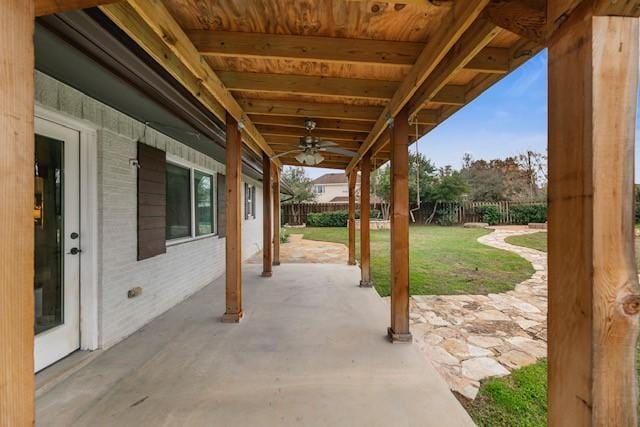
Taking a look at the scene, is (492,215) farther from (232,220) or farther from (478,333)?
(232,220)

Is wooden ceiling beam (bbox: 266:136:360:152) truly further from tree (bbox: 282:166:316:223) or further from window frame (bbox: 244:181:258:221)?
tree (bbox: 282:166:316:223)

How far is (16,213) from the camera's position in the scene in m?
0.70

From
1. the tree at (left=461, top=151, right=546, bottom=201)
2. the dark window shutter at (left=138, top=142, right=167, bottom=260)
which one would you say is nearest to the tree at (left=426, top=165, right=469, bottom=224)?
the tree at (left=461, top=151, right=546, bottom=201)

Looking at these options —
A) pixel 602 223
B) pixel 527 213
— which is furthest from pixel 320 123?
pixel 527 213

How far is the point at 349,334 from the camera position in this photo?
9.91 feet

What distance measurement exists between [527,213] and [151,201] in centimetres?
2022

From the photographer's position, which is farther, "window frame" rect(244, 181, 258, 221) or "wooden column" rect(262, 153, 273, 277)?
"window frame" rect(244, 181, 258, 221)

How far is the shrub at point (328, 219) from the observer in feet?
61.0

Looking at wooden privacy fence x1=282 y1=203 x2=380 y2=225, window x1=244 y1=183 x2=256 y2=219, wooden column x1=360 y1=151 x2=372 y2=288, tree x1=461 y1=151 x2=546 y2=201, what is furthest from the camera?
tree x1=461 y1=151 x2=546 y2=201

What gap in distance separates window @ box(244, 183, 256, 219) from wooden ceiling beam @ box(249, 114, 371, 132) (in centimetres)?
425

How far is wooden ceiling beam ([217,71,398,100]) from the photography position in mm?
2613

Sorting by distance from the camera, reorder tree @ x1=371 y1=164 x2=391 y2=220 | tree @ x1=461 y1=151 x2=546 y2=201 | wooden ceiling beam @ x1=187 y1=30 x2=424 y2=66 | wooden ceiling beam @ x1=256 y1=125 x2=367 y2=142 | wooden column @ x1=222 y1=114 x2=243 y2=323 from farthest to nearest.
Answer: tree @ x1=461 y1=151 x2=546 y2=201 → tree @ x1=371 y1=164 x2=391 y2=220 → wooden ceiling beam @ x1=256 y1=125 x2=367 y2=142 → wooden column @ x1=222 y1=114 x2=243 y2=323 → wooden ceiling beam @ x1=187 y1=30 x2=424 y2=66

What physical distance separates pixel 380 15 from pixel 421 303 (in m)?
3.66

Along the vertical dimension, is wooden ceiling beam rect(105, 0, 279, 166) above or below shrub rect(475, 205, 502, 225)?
above
